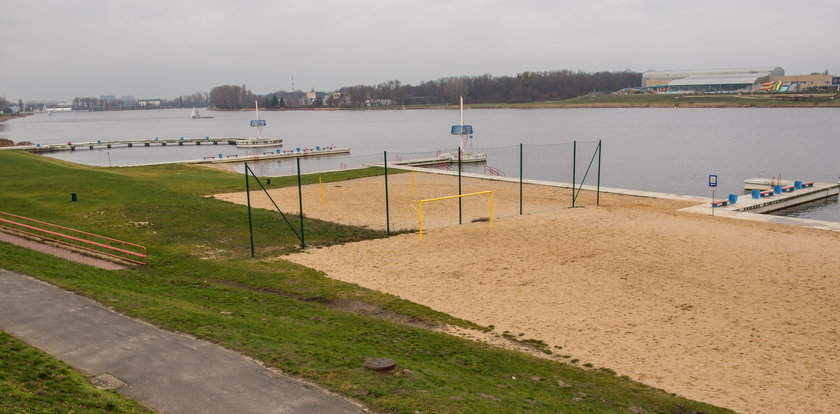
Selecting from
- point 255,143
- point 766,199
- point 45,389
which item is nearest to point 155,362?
point 45,389

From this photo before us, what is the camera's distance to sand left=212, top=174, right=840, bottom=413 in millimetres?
11141

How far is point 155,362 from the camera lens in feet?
31.0

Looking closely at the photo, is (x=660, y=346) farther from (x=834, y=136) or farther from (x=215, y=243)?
(x=834, y=136)

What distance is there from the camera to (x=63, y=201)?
2692 cm

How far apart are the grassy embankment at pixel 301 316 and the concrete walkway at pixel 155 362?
0.41 metres

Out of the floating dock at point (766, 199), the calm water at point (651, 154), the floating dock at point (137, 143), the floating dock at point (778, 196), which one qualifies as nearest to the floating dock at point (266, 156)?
the calm water at point (651, 154)

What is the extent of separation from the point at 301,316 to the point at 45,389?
6.06m

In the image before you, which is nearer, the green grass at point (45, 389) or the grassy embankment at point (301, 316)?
the green grass at point (45, 389)

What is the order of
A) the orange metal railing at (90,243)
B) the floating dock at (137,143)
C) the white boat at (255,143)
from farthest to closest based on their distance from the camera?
the white boat at (255,143) → the floating dock at (137,143) → the orange metal railing at (90,243)

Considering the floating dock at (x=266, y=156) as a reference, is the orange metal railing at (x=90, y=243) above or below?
above

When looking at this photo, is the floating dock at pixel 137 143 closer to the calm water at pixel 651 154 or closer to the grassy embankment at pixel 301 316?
the calm water at pixel 651 154

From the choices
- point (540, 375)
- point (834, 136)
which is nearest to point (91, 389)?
point (540, 375)

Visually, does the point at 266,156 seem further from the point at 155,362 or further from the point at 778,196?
the point at 155,362

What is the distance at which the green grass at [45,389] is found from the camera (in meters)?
7.29
